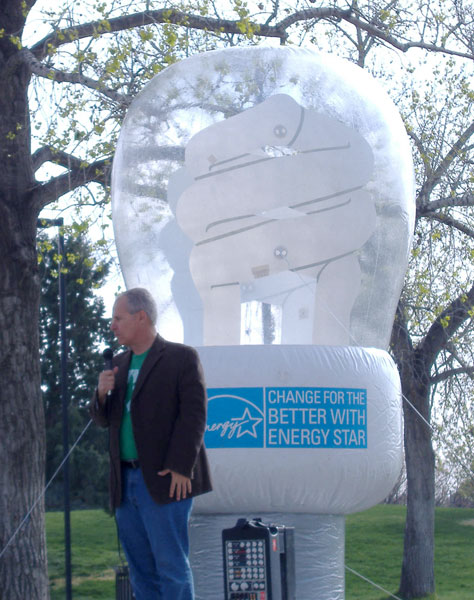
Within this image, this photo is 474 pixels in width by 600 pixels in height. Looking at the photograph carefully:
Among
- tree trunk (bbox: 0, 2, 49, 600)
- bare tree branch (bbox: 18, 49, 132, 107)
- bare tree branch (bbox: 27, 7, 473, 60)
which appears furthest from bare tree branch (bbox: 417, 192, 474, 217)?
tree trunk (bbox: 0, 2, 49, 600)

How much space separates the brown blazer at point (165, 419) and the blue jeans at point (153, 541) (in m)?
0.05

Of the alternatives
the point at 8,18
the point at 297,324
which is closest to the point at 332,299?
the point at 297,324

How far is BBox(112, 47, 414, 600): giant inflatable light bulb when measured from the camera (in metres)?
5.15

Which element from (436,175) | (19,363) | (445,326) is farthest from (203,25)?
(445,326)

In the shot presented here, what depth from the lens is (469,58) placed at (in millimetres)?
11773

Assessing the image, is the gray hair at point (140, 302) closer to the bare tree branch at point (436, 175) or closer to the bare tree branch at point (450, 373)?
the bare tree branch at point (436, 175)

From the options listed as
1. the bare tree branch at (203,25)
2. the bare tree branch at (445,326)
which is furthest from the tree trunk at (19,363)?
the bare tree branch at (445,326)

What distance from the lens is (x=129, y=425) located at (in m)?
4.03

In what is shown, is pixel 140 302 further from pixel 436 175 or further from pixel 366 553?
pixel 366 553

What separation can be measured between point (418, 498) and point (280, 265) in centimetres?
836

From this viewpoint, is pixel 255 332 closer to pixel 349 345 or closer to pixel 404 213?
pixel 349 345

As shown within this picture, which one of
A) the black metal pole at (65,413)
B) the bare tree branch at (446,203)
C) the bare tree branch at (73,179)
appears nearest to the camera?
the black metal pole at (65,413)

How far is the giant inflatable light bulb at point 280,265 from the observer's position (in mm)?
5148

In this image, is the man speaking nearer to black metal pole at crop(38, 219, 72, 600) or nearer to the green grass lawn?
black metal pole at crop(38, 219, 72, 600)
